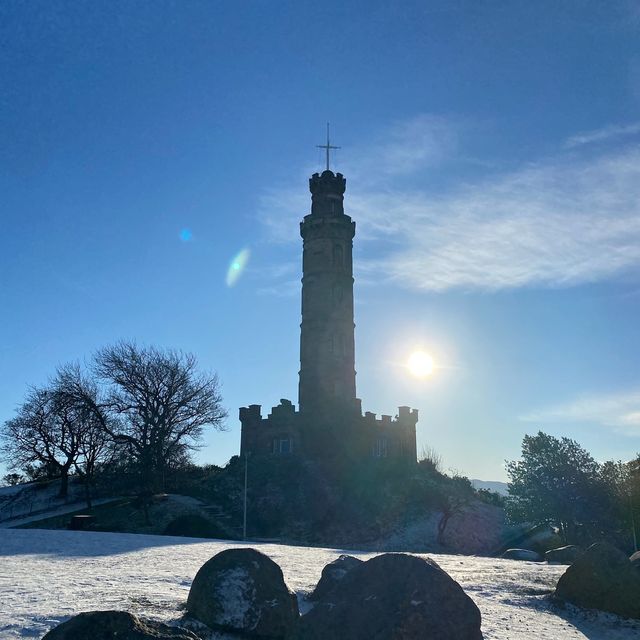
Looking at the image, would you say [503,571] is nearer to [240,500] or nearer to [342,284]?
[240,500]

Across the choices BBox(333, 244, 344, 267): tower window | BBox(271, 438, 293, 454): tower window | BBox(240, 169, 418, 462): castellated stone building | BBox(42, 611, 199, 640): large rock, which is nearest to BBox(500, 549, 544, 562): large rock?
BBox(240, 169, 418, 462): castellated stone building

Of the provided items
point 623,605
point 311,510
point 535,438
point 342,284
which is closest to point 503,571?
point 623,605

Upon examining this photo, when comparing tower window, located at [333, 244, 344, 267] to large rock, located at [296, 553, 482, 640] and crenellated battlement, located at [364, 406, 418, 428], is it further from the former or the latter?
large rock, located at [296, 553, 482, 640]

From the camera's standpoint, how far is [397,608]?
9.77 m

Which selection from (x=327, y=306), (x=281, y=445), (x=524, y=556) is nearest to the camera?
(x=524, y=556)

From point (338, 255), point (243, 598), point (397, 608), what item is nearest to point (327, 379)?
point (338, 255)

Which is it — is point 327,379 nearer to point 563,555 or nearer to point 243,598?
point 563,555

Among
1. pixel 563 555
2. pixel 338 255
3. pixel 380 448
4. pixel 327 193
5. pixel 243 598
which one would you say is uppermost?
pixel 327 193

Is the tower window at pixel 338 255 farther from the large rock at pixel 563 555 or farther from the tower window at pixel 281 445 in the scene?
the large rock at pixel 563 555

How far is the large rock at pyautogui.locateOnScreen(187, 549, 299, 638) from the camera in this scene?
1074cm

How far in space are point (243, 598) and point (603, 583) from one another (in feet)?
30.7

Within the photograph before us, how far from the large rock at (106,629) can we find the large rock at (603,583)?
36.3 ft

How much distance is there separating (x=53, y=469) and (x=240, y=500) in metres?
17.7

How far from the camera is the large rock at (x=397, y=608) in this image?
962 cm
